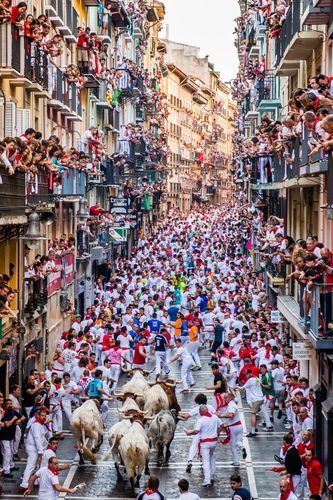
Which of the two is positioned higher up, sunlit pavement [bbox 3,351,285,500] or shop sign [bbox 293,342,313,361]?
shop sign [bbox 293,342,313,361]

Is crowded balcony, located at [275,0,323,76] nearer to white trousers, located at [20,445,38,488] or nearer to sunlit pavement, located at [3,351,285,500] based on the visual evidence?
sunlit pavement, located at [3,351,285,500]

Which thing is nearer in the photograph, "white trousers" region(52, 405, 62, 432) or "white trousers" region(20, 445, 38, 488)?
"white trousers" region(20, 445, 38, 488)

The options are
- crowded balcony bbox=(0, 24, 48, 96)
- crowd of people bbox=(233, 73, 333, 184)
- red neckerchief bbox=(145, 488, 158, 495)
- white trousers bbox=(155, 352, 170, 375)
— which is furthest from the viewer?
white trousers bbox=(155, 352, 170, 375)

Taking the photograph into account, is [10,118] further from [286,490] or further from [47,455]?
[286,490]

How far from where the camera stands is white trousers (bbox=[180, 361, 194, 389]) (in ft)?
100

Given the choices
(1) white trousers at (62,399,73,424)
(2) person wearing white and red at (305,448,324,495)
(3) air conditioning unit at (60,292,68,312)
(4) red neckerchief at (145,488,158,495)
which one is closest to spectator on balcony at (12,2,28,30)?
(1) white trousers at (62,399,73,424)

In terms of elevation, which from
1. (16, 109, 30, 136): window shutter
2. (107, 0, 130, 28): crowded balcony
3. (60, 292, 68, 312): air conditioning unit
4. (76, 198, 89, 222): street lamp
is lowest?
(60, 292, 68, 312): air conditioning unit

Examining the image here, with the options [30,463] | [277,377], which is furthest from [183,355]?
[30,463]

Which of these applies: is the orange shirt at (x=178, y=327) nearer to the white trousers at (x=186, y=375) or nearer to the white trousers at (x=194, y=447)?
the white trousers at (x=186, y=375)

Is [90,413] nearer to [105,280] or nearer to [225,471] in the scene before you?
[225,471]

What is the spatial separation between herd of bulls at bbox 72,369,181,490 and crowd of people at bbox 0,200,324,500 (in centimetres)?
60

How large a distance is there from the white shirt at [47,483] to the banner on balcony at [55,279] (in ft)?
50.4

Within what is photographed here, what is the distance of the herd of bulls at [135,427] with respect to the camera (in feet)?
65.9

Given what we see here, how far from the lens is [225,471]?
2214 cm
